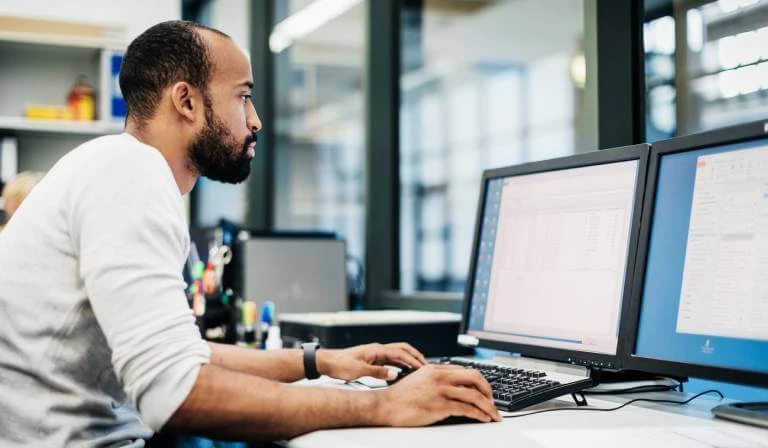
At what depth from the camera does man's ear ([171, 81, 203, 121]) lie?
134cm

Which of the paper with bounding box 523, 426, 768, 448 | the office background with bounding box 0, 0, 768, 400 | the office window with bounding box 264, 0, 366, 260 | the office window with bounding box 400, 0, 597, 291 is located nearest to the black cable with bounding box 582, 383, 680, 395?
the office background with bounding box 0, 0, 768, 400

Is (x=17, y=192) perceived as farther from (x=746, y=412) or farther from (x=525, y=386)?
(x=746, y=412)

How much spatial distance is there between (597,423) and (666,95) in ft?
3.09

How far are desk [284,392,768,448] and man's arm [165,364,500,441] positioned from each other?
0.7 inches

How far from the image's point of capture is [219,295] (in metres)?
2.27

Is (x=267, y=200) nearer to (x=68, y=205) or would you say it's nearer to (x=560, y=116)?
(x=68, y=205)

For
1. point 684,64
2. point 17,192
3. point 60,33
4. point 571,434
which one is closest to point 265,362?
point 571,434

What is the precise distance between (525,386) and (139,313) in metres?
0.61

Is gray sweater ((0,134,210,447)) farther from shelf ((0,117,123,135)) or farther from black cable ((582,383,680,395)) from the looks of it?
shelf ((0,117,123,135))

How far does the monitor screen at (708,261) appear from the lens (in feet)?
3.59

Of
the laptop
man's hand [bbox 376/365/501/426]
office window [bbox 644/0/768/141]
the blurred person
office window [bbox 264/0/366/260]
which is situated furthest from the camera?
office window [bbox 264/0/366/260]

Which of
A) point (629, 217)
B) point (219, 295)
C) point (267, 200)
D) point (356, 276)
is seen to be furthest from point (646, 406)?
point (267, 200)

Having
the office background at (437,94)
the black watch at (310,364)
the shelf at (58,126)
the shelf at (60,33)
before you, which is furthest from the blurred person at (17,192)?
the black watch at (310,364)

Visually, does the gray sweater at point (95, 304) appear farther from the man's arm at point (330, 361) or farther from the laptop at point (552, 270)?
the laptop at point (552, 270)
